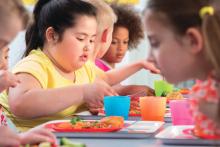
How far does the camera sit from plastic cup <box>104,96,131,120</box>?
1.35 meters

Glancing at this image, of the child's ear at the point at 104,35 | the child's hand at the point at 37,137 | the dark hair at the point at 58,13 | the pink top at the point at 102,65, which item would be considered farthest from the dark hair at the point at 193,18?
the pink top at the point at 102,65

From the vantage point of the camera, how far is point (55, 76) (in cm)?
169

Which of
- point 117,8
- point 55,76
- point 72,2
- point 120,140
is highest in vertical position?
point 117,8

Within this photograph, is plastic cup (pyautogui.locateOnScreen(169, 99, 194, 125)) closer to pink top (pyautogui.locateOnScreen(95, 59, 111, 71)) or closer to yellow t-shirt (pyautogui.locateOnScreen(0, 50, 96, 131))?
yellow t-shirt (pyautogui.locateOnScreen(0, 50, 96, 131))

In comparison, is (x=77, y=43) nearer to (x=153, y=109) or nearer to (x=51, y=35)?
(x=51, y=35)

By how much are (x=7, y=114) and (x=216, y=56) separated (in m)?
0.94

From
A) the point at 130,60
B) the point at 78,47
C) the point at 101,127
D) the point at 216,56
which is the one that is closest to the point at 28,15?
the point at 101,127

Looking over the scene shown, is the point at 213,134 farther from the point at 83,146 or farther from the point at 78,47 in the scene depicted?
the point at 78,47

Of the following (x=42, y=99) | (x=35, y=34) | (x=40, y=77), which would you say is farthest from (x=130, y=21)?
(x=42, y=99)

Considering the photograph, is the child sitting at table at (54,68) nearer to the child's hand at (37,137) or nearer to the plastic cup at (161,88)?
the plastic cup at (161,88)

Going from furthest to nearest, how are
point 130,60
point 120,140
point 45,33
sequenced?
point 130,60
point 45,33
point 120,140

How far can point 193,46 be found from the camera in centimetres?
86

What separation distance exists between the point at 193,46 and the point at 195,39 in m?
A: 0.01

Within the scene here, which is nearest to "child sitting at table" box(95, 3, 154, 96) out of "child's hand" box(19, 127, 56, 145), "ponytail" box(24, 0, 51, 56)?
"ponytail" box(24, 0, 51, 56)
